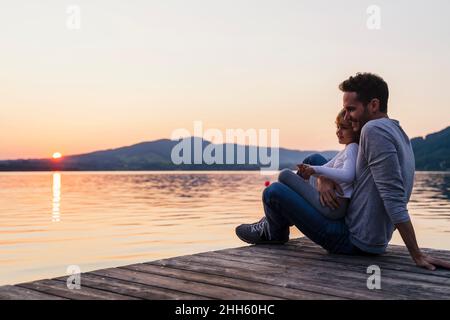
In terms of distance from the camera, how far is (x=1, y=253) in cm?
1244

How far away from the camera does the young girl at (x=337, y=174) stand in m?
4.48

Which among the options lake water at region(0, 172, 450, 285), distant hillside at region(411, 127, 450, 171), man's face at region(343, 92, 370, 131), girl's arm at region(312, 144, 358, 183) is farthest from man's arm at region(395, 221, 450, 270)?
distant hillside at region(411, 127, 450, 171)

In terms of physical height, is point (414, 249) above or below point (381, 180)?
below

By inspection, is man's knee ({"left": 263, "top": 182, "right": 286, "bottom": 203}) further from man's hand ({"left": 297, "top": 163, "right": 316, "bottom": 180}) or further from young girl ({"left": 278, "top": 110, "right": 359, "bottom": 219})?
man's hand ({"left": 297, "top": 163, "right": 316, "bottom": 180})

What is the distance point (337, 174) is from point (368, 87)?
2.54ft

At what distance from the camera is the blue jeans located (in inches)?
189

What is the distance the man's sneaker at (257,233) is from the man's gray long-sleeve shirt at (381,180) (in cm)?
111

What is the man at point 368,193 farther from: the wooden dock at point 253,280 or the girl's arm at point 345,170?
the wooden dock at point 253,280

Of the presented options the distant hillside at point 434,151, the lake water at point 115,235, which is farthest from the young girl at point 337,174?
the distant hillside at point 434,151

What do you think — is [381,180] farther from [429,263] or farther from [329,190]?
[429,263]

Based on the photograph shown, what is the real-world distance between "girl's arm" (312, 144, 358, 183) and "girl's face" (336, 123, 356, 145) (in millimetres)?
105

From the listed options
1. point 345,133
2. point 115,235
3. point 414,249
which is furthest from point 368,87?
point 115,235

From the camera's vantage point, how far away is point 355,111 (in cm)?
448

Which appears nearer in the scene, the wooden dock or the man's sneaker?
the wooden dock
